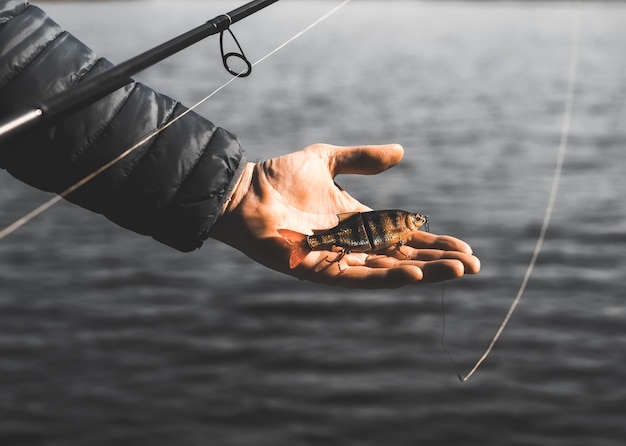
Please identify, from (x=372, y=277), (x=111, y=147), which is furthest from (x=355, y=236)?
(x=111, y=147)

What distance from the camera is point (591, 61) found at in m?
50.9

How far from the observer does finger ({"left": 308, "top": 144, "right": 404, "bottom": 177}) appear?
477 cm

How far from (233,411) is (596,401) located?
209 inches

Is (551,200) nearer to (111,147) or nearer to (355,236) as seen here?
(355,236)

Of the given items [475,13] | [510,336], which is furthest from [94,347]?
[475,13]

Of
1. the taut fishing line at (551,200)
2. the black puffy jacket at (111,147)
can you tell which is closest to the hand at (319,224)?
the black puffy jacket at (111,147)

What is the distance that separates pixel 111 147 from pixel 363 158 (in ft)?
4.87

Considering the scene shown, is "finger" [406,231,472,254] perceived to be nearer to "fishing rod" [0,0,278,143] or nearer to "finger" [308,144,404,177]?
"finger" [308,144,404,177]

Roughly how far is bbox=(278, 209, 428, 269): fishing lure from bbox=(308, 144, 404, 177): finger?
371mm

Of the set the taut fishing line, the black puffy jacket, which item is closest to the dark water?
the taut fishing line

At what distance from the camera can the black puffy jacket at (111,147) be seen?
374 centimetres

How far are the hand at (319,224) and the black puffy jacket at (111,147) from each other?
0.96 ft

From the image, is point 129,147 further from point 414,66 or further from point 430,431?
point 414,66

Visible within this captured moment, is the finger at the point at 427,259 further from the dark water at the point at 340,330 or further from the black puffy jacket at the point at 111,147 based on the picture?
the dark water at the point at 340,330
